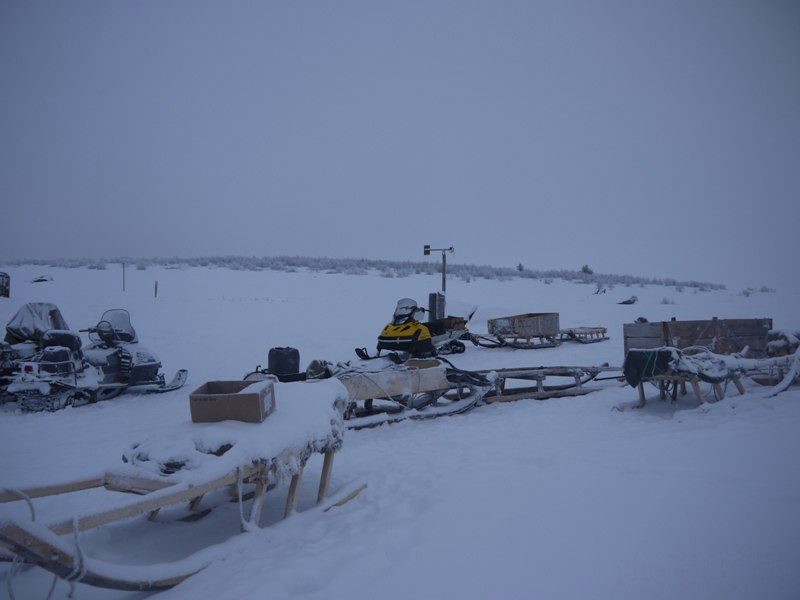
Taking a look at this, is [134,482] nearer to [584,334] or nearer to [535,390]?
[535,390]

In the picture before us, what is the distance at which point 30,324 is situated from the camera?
8438 mm

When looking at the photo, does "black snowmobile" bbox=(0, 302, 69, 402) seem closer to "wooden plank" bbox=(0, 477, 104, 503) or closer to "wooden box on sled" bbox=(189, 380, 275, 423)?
"wooden box on sled" bbox=(189, 380, 275, 423)

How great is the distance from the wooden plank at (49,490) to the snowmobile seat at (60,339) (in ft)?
22.2

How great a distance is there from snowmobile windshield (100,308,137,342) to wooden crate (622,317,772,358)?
10605 mm

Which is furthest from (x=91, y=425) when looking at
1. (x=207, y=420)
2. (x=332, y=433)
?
(x=332, y=433)

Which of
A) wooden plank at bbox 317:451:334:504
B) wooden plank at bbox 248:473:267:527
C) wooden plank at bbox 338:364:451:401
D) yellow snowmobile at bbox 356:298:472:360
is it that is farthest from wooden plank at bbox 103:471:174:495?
yellow snowmobile at bbox 356:298:472:360

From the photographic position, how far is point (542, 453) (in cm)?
491

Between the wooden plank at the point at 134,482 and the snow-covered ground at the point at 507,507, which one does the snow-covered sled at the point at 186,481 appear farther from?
the snow-covered ground at the point at 507,507

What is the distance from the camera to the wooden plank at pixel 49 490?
2477mm

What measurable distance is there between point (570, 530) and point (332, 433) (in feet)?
6.38

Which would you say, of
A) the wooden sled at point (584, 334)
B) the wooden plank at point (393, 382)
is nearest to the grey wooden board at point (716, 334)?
the wooden plank at point (393, 382)

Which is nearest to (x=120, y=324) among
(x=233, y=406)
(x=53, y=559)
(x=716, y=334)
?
(x=233, y=406)

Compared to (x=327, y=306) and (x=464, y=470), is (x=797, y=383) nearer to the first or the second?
(x=464, y=470)

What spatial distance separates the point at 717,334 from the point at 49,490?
10.7 meters
